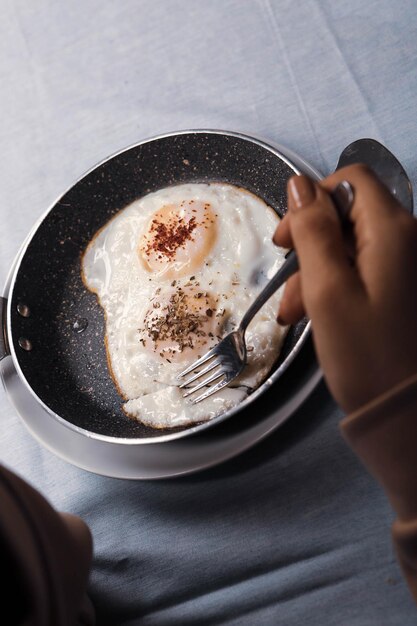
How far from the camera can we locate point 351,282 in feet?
1.78

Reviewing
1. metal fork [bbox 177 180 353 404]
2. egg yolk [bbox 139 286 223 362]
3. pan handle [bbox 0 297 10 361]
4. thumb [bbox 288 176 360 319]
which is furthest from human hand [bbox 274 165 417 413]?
pan handle [bbox 0 297 10 361]

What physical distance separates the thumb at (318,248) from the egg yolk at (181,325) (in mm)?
359

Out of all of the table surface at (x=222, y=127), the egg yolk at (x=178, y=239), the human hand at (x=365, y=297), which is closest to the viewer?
the human hand at (x=365, y=297)

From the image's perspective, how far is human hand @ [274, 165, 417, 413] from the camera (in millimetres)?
535

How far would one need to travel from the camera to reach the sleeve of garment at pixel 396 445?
21.3 inches

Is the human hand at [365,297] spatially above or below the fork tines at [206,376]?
above

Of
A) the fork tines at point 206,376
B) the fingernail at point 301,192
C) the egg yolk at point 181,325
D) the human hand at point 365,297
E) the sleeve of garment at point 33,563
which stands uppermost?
the fingernail at point 301,192

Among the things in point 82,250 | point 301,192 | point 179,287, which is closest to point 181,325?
point 179,287

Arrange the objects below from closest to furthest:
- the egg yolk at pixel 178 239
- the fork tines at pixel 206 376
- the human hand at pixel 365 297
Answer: the human hand at pixel 365 297 < the fork tines at pixel 206 376 < the egg yolk at pixel 178 239

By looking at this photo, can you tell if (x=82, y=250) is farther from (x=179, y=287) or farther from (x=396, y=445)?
(x=396, y=445)

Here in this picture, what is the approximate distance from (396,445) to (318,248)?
0.62 feet

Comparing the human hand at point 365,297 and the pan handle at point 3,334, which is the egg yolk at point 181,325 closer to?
the pan handle at point 3,334

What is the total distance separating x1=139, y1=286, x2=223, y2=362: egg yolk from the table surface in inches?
7.4

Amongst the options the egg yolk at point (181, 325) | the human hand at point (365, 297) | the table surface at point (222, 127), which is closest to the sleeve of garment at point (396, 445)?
the human hand at point (365, 297)
